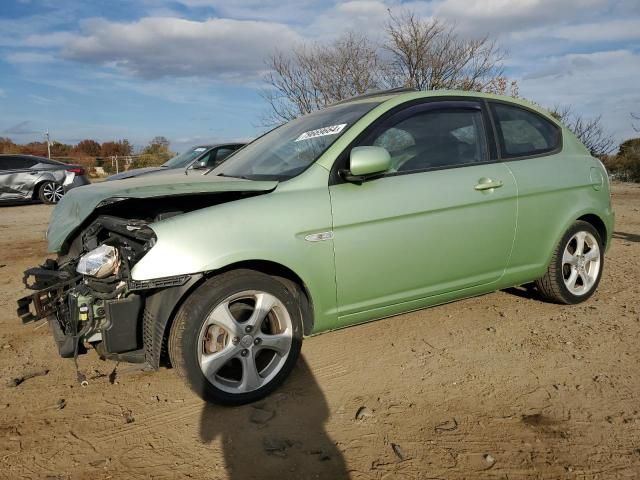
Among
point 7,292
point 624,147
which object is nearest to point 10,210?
point 7,292

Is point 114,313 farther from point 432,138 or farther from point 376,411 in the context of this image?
point 432,138

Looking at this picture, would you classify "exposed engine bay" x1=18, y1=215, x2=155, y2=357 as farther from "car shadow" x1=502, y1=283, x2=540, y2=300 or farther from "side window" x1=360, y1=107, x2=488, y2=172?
"car shadow" x1=502, y1=283, x2=540, y2=300

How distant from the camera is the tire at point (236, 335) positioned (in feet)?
9.37

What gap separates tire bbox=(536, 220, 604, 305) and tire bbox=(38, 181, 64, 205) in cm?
1266

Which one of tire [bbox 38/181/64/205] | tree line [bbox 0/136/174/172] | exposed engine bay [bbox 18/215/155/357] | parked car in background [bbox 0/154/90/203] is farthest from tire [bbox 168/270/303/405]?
tree line [bbox 0/136/174/172]

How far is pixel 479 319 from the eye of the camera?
4.34 meters

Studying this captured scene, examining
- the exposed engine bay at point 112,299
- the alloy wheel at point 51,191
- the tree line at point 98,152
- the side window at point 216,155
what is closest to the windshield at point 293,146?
the exposed engine bay at point 112,299

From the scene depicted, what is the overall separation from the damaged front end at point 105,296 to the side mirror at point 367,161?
45.9 inches

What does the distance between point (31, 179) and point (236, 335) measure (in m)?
12.8

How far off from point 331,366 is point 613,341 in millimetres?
2051

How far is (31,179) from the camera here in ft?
44.5

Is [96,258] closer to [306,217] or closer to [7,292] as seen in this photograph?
[306,217]

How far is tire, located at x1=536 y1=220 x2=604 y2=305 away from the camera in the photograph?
434cm

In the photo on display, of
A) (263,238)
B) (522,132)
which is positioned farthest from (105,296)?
(522,132)
